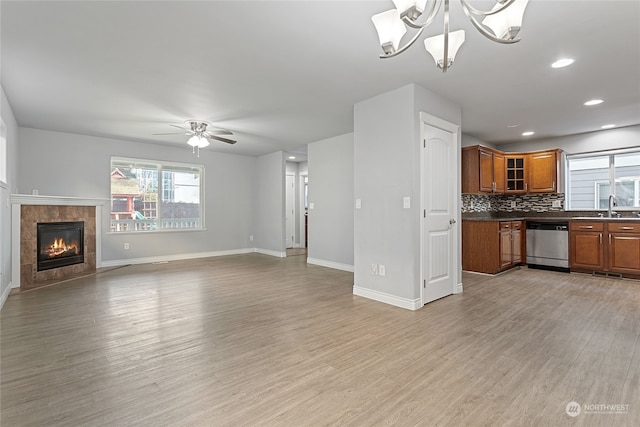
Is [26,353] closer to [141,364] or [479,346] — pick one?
[141,364]

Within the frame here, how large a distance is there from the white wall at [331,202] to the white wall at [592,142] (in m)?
3.85

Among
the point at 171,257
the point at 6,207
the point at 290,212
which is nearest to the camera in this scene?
the point at 6,207

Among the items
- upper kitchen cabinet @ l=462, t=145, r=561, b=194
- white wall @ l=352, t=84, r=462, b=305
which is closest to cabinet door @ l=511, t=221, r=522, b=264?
upper kitchen cabinet @ l=462, t=145, r=561, b=194

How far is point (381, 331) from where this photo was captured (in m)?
2.84

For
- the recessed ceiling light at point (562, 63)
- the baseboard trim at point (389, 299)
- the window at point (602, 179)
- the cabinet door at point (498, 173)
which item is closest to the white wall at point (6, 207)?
the baseboard trim at point (389, 299)

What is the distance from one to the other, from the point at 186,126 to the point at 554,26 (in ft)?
16.1

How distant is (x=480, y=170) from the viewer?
558cm

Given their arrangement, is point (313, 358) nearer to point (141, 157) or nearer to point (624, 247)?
point (624, 247)

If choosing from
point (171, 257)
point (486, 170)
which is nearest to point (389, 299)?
point (486, 170)

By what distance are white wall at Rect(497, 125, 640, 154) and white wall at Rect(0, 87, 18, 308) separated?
8.47m

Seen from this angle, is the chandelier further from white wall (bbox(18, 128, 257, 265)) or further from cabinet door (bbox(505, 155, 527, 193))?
white wall (bbox(18, 128, 257, 265))

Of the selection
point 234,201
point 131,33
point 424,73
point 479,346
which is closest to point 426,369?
point 479,346

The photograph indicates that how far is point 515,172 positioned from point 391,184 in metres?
4.05

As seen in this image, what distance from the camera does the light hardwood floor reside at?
1.72 metres
